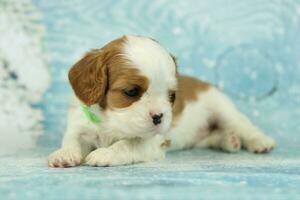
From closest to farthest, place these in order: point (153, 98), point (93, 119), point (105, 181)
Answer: point (105, 181)
point (153, 98)
point (93, 119)

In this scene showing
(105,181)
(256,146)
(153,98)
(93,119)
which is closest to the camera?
(105,181)

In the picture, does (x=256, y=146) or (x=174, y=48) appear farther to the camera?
(x=174, y=48)

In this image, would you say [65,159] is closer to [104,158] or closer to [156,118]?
[104,158]

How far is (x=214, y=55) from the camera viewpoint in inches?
222

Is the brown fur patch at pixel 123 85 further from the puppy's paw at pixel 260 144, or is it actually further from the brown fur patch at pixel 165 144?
the puppy's paw at pixel 260 144

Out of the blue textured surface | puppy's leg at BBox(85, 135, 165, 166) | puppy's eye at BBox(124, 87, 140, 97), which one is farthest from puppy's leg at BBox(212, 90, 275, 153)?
puppy's eye at BBox(124, 87, 140, 97)

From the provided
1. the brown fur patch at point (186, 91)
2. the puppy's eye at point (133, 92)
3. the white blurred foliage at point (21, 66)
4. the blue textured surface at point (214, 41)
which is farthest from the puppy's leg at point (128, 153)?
the white blurred foliage at point (21, 66)

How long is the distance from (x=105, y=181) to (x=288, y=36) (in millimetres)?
3027

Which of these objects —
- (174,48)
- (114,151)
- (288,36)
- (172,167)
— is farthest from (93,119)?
(288,36)

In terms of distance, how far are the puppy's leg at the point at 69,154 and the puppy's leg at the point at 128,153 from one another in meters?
0.07

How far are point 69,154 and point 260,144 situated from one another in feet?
4.60

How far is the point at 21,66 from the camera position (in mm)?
5484

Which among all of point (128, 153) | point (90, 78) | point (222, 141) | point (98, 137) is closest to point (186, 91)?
point (222, 141)

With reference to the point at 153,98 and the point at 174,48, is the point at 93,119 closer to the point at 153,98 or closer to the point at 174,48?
the point at 153,98
